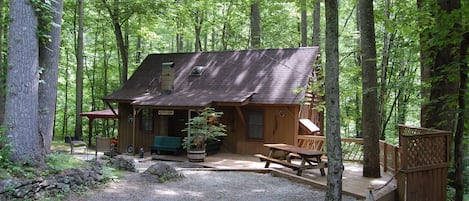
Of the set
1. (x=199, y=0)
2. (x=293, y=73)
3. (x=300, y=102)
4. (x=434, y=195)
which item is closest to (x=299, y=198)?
(x=434, y=195)

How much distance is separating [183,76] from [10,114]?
9.63 metres

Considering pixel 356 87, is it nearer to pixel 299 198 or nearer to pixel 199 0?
pixel 299 198

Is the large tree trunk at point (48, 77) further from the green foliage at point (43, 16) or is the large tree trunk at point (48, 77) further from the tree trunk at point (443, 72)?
the tree trunk at point (443, 72)

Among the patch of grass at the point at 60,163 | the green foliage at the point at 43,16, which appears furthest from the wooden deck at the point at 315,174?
the green foliage at the point at 43,16

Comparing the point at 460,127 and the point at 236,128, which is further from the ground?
the point at 460,127

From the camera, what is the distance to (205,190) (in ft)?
25.3

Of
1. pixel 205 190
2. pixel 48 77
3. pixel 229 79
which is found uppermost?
pixel 229 79

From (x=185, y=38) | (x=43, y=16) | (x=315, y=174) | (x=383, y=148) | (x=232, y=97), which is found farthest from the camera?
(x=185, y=38)

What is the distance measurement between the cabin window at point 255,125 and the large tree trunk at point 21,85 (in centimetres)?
817

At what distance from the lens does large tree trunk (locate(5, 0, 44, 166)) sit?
263 inches

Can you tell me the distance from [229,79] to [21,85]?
29.9ft

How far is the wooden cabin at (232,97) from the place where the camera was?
43.3ft

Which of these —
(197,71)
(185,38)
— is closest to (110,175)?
(197,71)

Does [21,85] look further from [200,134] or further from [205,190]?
[200,134]
